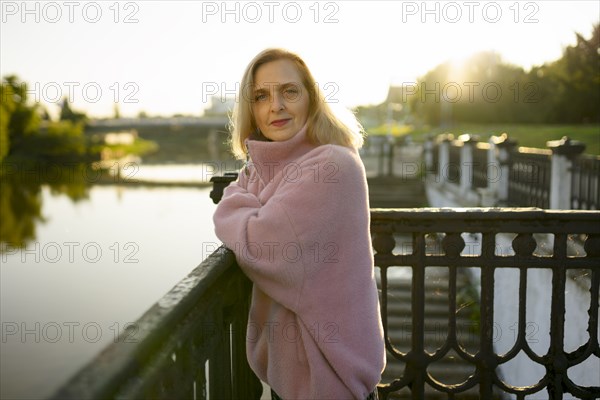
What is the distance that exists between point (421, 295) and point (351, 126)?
1.14 metres

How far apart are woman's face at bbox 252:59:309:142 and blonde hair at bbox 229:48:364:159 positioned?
0.06 feet

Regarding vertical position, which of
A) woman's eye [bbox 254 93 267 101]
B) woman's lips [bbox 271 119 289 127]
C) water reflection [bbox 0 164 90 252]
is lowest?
water reflection [bbox 0 164 90 252]

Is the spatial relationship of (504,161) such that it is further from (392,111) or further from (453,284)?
(392,111)

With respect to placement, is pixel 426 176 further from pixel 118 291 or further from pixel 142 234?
pixel 142 234

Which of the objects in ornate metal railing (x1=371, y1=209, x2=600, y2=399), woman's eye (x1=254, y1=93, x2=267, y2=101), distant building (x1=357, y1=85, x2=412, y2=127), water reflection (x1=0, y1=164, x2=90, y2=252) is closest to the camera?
woman's eye (x1=254, y1=93, x2=267, y2=101)

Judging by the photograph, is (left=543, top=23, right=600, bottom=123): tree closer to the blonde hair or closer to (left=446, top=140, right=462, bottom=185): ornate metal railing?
(left=446, top=140, right=462, bottom=185): ornate metal railing

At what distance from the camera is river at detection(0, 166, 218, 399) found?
1584cm

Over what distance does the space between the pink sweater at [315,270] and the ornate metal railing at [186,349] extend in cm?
15

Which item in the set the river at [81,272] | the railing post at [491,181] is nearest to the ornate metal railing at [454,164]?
the railing post at [491,181]

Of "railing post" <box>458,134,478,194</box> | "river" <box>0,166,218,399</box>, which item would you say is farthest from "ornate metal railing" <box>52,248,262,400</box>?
"railing post" <box>458,134,478,194</box>

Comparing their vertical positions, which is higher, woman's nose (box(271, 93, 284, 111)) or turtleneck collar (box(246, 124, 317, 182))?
woman's nose (box(271, 93, 284, 111))

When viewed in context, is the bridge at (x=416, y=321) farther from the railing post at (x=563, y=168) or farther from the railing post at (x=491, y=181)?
the railing post at (x=491, y=181)

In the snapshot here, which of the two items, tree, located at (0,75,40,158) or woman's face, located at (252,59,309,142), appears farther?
tree, located at (0,75,40,158)

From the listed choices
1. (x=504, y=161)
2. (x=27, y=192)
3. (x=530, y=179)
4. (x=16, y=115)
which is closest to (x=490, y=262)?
(x=530, y=179)
